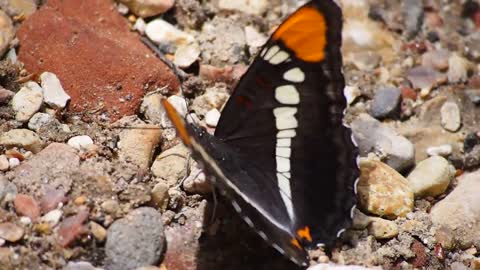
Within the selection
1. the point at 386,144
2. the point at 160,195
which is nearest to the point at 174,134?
the point at 160,195

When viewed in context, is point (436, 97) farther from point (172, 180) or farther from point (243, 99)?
point (172, 180)

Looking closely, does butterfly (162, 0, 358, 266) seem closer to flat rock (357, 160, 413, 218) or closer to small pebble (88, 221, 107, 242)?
flat rock (357, 160, 413, 218)

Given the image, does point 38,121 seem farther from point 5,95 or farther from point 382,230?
point 382,230

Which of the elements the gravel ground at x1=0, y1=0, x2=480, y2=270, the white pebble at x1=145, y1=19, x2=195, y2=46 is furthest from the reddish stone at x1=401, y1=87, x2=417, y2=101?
the white pebble at x1=145, y1=19, x2=195, y2=46

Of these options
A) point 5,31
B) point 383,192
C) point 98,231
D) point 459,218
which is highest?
point 5,31

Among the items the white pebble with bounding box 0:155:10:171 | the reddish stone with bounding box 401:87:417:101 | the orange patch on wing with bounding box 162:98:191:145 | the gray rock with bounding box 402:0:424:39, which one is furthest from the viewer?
the gray rock with bounding box 402:0:424:39

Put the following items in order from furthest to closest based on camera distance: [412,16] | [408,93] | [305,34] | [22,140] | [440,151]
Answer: [412,16]
[408,93]
[440,151]
[22,140]
[305,34]
